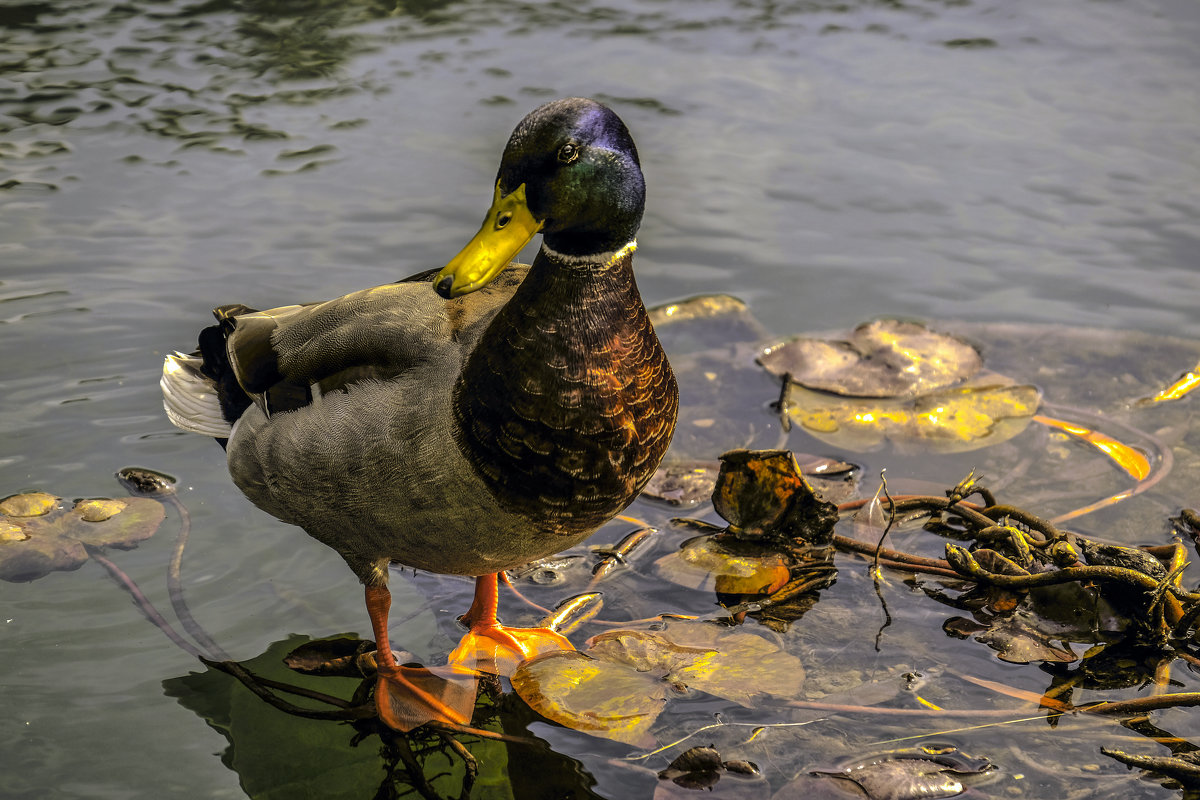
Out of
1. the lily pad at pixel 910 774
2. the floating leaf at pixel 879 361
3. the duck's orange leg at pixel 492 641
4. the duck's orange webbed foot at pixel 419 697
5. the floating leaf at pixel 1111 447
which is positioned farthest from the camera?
the floating leaf at pixel 879 361

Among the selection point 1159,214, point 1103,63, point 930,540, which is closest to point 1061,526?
point 930,540

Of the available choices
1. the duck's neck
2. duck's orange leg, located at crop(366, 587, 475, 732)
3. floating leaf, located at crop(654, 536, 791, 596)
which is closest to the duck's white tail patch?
duck's orange leg, located at crop(366, 587, 475, 732)

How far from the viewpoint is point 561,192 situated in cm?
252

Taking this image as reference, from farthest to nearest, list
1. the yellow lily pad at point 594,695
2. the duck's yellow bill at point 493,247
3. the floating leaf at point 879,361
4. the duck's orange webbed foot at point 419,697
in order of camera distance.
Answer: the floating leaf at point 879,361, the duck's orange webbed foot at point 419,697, the yellow lily pad at point 594,695, the duck's yellow bill at point 493,247

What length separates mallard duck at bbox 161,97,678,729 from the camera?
8.40 ft

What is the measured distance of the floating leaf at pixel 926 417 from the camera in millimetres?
3844

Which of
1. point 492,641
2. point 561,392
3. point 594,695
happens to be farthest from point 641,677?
point 561,392

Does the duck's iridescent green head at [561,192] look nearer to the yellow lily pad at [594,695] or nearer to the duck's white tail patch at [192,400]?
the yellow lily pad at [594,695]

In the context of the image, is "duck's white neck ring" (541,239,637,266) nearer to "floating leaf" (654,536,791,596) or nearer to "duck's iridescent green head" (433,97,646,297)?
"duck's iridescent green head" (433,97,646,297)

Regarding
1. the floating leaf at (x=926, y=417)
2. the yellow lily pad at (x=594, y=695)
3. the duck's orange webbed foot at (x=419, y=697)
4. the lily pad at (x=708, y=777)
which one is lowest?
the duck's orange webbed foot at (x=419, y=697)

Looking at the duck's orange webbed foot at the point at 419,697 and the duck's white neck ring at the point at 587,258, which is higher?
the duck's white neck ring at the point at 587,258

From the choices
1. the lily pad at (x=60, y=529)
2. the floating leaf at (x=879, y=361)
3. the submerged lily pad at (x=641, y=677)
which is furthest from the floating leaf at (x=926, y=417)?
the lily pad at (x=60, y=529)

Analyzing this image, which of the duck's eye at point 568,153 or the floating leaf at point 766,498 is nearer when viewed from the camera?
the duck's eye at point 568,153

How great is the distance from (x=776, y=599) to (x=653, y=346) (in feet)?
2.84
